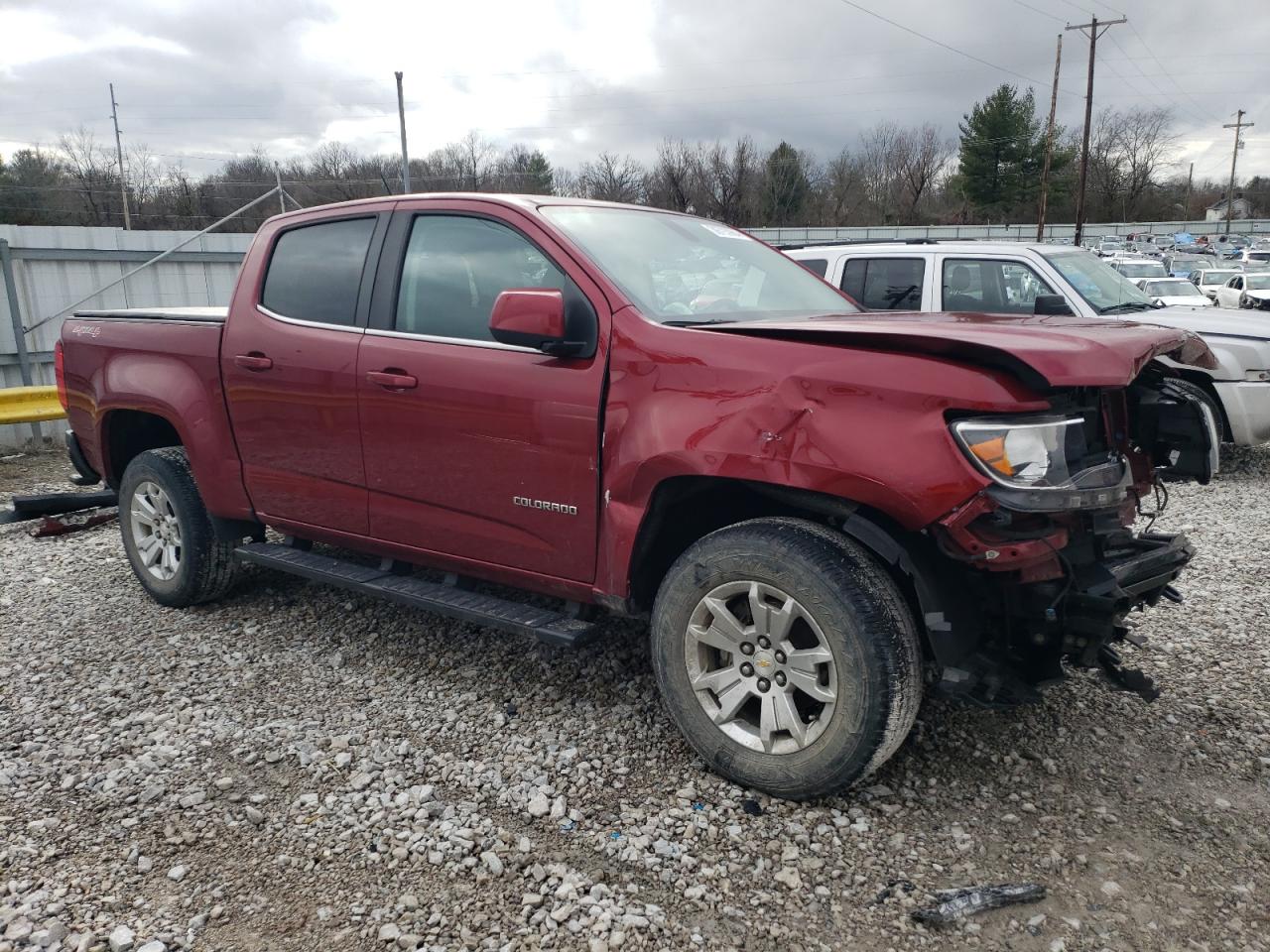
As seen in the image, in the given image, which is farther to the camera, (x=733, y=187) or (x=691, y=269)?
(x=733, y=187)

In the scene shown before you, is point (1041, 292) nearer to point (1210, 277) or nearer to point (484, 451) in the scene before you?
point (484, 451)

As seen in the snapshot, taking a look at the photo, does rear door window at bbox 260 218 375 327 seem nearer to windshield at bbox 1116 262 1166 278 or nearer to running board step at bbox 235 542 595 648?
running board step at bbox 235 542 595 648

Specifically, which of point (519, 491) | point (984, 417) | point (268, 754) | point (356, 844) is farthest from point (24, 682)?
point (984, 417)

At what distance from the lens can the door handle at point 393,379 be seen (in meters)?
3.49

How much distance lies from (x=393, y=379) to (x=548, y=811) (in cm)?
171

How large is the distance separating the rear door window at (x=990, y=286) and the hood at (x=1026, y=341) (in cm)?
426

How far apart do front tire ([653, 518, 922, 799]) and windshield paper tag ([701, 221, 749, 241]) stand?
167 cm

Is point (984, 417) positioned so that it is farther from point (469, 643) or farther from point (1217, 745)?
point (469, 643)

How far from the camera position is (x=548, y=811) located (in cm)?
292

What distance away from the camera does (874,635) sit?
2.62 m

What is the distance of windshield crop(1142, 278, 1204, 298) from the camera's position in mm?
14445

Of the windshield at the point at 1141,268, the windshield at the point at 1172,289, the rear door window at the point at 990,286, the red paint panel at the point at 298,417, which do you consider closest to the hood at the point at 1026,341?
the red paint panel at the point at 298,417

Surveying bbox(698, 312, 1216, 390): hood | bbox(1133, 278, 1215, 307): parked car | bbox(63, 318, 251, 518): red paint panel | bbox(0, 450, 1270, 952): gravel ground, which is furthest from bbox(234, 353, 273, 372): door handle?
bbox(1133, 278, 1215, 307): parked car

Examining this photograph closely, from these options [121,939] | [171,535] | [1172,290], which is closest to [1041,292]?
[171,535]
